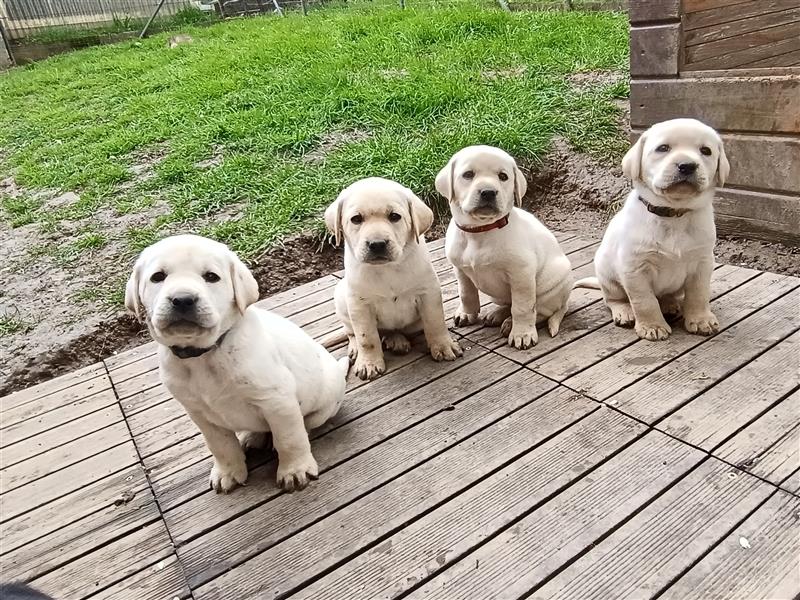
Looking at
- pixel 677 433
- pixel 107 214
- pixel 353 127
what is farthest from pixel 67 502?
pixel 353 127

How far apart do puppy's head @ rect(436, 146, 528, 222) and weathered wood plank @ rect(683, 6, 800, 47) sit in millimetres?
1886

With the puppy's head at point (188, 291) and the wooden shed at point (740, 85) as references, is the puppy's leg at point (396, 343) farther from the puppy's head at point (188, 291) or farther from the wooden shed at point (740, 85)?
the wooden shed at point (740, 85)

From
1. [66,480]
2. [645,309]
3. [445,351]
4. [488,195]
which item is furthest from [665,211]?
[66,480]

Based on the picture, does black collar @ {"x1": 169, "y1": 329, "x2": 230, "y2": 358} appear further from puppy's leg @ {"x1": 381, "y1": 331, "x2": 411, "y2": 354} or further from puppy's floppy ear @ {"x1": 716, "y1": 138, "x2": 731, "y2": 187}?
puppy's floppy ear @ {"x1": 716, "y1": 138, "x2": 731, "y2": 187}

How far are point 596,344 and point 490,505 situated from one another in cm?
132

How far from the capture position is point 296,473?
2553 millimetres

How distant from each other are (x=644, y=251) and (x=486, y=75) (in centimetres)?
521

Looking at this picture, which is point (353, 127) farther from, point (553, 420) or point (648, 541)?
point (648, 541)

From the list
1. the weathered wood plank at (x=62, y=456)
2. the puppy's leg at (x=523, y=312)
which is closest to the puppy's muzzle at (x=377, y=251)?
the puppy's leg at (x=523, y=312)

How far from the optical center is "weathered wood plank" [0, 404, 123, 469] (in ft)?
10.2

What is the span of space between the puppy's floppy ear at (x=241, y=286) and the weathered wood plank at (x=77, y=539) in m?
1.01

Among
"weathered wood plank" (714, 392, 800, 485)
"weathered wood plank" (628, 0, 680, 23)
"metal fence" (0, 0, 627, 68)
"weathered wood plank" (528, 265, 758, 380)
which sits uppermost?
"metal fence" (0, 0, 627, 68)

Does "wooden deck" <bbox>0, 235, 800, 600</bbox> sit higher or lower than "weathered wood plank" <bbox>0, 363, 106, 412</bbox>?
lower

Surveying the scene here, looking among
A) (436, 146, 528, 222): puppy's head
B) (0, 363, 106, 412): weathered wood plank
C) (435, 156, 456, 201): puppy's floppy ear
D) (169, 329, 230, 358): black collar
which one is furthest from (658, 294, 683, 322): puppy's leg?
(0, 363, 106, 412): weathered wood plank
